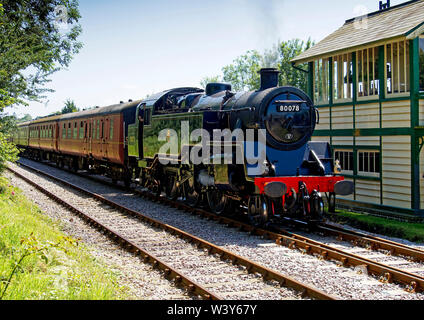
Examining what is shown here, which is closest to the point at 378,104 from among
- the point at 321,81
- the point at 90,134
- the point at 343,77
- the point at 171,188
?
the point at 343,77

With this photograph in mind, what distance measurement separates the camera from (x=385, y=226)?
9.79 m

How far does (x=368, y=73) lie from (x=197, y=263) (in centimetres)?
815

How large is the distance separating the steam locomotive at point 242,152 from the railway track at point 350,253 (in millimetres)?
467

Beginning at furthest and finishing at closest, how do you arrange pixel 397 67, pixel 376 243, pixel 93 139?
1. pixel 93 139
2. pixel 397 67
3. pixel 376 243

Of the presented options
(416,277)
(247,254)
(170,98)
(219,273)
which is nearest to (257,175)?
(247,254)

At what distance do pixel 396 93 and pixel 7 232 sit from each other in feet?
31.4

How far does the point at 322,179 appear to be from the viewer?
376 inches

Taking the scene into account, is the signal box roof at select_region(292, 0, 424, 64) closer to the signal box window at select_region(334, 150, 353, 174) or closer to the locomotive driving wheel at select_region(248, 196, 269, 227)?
the signal box window at select_region(334, 150, 353, 174)

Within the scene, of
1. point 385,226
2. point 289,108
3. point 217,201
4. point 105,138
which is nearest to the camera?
point 385,226

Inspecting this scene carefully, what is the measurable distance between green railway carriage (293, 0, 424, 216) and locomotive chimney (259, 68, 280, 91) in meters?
3.20

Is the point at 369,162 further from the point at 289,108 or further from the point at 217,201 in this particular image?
the point at 217,201

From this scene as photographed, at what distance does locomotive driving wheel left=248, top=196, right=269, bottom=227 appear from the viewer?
9.32 m

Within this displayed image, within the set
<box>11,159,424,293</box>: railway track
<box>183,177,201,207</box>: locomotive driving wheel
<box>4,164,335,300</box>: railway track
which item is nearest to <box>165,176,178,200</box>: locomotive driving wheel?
<box>183,177,201,207</box>: locomotive driving wheel
